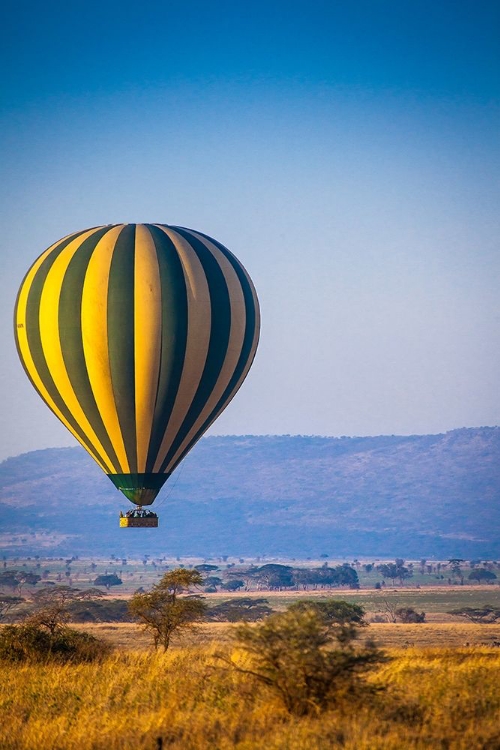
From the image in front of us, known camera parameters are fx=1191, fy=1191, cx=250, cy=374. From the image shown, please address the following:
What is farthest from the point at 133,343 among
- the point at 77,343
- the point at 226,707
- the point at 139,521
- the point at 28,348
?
the point at 226,707

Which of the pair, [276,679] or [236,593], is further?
[236,593]

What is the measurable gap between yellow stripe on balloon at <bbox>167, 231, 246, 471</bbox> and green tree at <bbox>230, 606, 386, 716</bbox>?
790 inches

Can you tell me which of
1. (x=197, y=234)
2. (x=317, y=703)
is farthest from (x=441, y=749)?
(x=197, y=234)

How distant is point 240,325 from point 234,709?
70.9 feet

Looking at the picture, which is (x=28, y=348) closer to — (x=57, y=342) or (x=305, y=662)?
(x=57, y=342)

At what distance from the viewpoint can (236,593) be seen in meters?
143

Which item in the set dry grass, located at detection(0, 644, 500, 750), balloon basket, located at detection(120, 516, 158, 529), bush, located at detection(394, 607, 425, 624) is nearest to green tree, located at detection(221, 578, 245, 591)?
bush, located at detection(394, 607, 425, 624)

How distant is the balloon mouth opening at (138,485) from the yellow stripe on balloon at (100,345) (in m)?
0.31

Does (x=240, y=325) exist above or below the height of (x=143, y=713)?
above

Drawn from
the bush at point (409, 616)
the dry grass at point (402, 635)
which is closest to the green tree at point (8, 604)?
the bush at point (409, 616)

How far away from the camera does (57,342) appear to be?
3697 cm

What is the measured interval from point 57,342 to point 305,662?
2110cm

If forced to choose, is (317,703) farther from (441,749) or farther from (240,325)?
(240,325)

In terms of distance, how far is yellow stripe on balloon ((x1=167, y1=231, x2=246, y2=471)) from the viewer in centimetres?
3825
